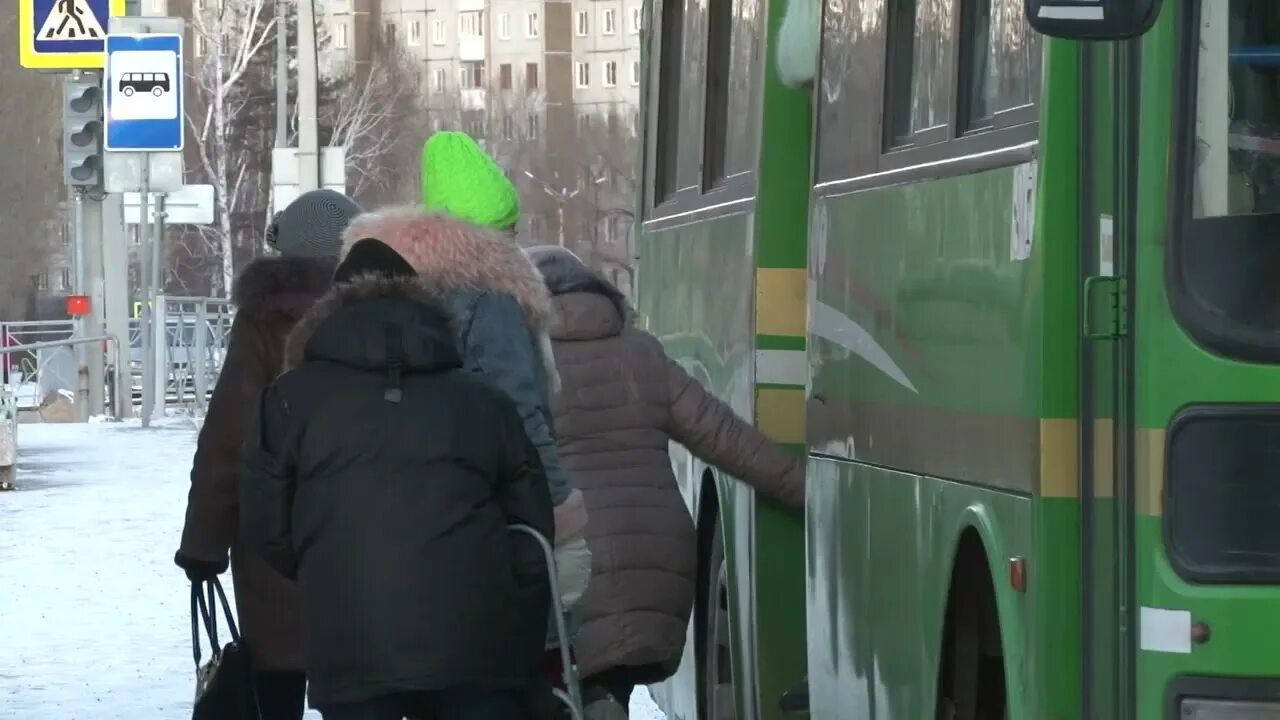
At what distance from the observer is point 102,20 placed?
2692 cm

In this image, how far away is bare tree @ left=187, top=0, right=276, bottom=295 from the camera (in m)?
66.2

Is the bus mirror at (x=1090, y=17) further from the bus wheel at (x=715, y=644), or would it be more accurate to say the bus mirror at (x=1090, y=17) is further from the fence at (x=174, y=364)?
the fence at (x=174, y=364)

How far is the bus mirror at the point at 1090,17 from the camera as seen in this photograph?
3.90 meters

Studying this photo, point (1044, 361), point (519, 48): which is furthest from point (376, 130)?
point (1044, 361)

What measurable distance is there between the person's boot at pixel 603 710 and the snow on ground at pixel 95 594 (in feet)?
10.1

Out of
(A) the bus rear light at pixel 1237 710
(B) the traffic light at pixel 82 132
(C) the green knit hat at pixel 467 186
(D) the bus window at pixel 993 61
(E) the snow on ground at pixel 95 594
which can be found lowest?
(E) the snow on ground at pixel 95 594

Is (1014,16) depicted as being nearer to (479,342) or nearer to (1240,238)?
(1240,238)

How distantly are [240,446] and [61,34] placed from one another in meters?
21.1

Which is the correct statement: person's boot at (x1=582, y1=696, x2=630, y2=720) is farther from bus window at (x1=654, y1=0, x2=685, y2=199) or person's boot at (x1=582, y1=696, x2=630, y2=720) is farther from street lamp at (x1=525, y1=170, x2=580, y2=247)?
street lamp at (x1=525, y1=170, x2=580, y2=247)

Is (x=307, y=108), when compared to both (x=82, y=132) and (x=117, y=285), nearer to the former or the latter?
(x=82, y=132)

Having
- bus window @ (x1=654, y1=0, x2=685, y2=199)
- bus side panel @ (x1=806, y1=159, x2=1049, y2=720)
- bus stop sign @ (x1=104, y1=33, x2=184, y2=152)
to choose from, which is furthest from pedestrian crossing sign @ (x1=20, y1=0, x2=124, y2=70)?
bus side panel @ (x1=806, y1=159, x2=1049, y2=720)

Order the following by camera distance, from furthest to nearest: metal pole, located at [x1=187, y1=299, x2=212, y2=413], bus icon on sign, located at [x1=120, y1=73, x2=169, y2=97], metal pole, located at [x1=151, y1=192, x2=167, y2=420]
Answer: metal pole, located at [x1=187, y1=299, x2=212, y2=413] < metal pole, located at [x1=151, y1=192, x2=167, y2=420] < bus icon on sign, located at [x1=120, y1=73, x2=169, y2=97]

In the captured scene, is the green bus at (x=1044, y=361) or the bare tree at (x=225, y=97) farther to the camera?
the bare tree at (x=225, y=97)

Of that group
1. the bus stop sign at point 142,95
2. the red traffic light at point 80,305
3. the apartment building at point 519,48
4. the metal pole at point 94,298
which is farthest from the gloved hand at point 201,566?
the apartment building at point 519,48
